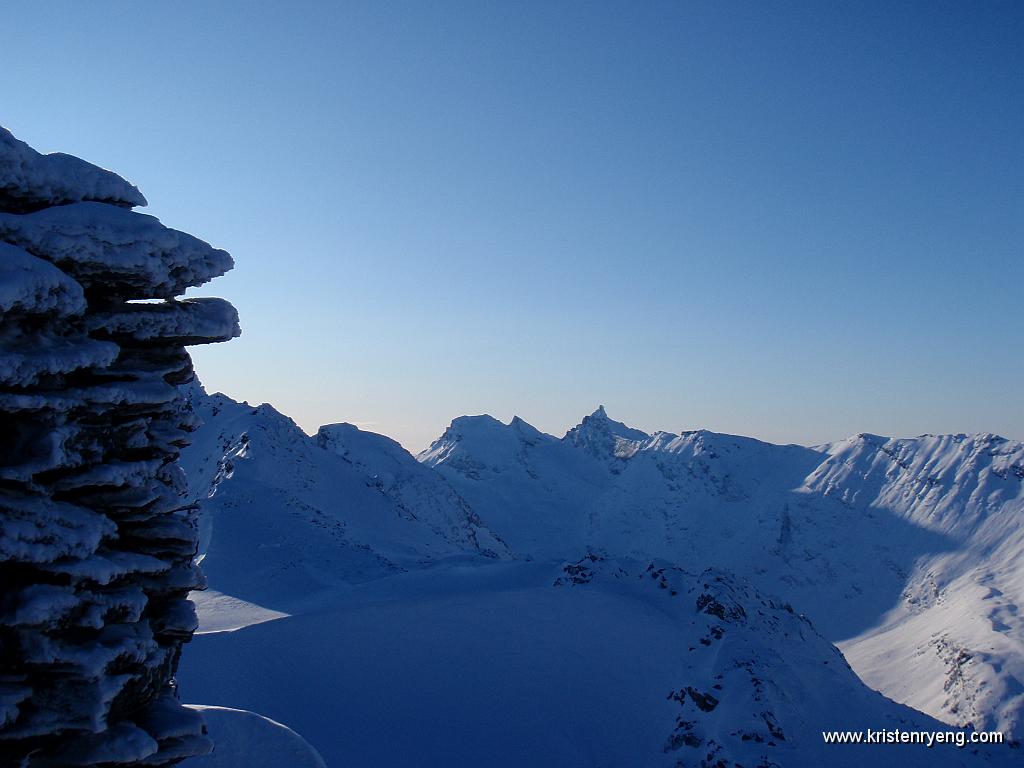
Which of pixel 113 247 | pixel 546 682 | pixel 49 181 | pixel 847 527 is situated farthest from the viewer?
pixel 847 527

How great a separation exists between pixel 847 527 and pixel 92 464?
578 feet

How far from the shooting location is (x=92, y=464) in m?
8.88

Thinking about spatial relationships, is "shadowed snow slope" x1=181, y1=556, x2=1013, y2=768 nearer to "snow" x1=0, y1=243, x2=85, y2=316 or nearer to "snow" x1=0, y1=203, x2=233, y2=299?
"snow" x1=0, y1=203, x2=233, y2=299

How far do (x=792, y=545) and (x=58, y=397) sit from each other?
571 feet

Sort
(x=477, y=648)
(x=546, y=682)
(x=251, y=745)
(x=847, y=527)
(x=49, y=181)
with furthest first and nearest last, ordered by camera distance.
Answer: (x=847, y=527) < (x=477, y=648) < (x=546, y=682) < (x=251, y=745) < (x=49, y=181)

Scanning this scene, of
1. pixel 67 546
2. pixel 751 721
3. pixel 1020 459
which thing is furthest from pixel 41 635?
pixel 1020 459

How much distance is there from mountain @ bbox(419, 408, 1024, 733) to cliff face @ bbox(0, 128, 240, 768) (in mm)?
Answer: 103464

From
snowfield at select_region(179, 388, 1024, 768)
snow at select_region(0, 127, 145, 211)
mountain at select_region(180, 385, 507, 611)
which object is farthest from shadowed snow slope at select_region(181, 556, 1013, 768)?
snow at select_region(0, 127, 145, 211)

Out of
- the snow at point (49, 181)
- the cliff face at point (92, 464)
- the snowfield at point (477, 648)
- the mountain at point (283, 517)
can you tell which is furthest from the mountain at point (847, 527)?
the snow at point (49, 181)

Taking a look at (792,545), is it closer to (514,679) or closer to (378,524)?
(378,524)

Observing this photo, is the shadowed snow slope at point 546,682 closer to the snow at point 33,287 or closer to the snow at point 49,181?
the snow at point 33,287

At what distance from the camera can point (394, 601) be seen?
28.8m

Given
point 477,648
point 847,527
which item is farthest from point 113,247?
point 847,527

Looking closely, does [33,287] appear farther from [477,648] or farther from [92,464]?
[477,648]
